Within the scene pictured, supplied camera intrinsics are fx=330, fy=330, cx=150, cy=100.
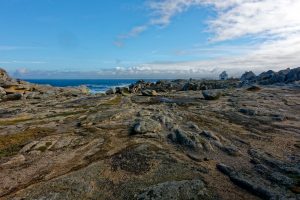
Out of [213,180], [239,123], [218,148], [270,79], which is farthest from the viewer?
[270,79]

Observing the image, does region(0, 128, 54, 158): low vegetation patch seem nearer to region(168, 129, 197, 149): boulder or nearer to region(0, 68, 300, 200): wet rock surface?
region(0, 68, 300, 200): wet rock surface

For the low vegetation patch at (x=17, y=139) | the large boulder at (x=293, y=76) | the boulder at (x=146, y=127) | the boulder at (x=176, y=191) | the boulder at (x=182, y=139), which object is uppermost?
the large boulder at (x=293, y=76)

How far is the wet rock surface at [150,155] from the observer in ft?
85.7

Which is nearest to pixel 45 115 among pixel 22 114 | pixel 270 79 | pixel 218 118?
pixel 22 114

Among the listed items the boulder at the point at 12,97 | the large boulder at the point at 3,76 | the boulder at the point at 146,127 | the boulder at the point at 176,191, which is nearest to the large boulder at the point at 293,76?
the boulder at the point at 12,97

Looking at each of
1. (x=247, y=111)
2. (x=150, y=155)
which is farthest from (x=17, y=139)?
(x=247, y=111)

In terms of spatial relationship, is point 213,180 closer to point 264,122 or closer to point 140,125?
point 140,125

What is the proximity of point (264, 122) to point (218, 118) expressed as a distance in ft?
23.3

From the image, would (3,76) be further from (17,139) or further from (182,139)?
(182,139)

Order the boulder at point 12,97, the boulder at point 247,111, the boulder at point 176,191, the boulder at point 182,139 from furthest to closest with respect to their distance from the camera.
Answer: the boulder at point 12,97 < the boulder at point 247,111 < the boulder at point 182,139 < the boulder at point 176,191

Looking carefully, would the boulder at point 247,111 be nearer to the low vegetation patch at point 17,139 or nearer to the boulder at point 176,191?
the low vegetation patch at point 17,139

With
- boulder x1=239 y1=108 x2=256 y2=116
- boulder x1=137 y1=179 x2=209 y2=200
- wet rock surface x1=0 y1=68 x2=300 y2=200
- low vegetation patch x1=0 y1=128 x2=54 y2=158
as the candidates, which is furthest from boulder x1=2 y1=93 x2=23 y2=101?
boulder x1=137 y1=179 x2=209 y2=200

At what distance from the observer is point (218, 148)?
1459 inches

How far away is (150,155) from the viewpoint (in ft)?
109
